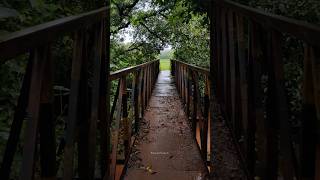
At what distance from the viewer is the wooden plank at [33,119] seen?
5.05ft

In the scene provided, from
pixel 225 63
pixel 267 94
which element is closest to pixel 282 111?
pixel 267 94

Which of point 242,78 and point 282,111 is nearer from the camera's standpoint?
point 282,111

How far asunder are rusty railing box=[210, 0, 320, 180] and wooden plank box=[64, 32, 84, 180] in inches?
38.9

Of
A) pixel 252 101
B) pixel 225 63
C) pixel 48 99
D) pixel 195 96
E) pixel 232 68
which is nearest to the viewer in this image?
pixel 48 99

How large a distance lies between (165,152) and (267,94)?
323 centimetres

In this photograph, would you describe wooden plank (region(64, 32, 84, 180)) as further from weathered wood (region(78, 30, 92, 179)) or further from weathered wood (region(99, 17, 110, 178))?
weathered wood (region(99, 17, 110, 178))

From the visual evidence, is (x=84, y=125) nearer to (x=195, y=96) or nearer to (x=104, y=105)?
(x=104, y=105)

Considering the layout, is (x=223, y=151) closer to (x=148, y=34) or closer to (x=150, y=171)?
(x=150, y=171)

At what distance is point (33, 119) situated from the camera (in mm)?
1573

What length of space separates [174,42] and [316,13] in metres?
16.4

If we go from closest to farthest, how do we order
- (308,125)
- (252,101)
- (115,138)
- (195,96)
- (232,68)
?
(308,125)
(252,101)
(232,68)
(115,138)
(195,96)

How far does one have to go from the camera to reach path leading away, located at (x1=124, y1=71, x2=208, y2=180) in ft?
14.2

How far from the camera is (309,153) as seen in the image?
5.21 ft

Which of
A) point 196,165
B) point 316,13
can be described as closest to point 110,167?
point 196,165
